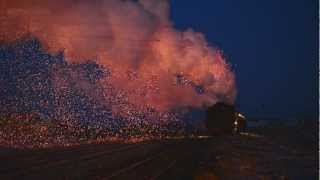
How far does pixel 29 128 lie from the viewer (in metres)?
57.8

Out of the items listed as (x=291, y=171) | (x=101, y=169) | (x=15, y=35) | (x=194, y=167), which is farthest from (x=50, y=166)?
(x=15, y=35)

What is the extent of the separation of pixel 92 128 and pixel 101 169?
4859 centimetres

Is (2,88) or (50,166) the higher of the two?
(2,88)

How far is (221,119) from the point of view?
66.4 m

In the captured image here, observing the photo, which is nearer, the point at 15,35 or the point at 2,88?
the point at 15,35

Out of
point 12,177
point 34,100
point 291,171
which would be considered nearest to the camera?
point 12,177

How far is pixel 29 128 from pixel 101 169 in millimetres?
33407

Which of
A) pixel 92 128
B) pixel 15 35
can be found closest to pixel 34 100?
pixel 92 128

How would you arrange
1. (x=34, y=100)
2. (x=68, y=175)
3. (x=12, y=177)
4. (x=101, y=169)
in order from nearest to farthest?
(x=12, y=177)
(x=68, y=175)
(x=101, y=169)
(x=34, y=100)

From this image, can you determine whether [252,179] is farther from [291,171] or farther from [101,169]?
[101,169]

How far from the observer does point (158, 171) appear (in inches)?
1031

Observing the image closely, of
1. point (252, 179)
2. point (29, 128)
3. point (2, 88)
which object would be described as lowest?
point (252, 179)

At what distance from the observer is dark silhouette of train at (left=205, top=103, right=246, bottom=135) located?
64812 millimetres

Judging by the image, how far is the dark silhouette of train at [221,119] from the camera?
6481 centimetres
